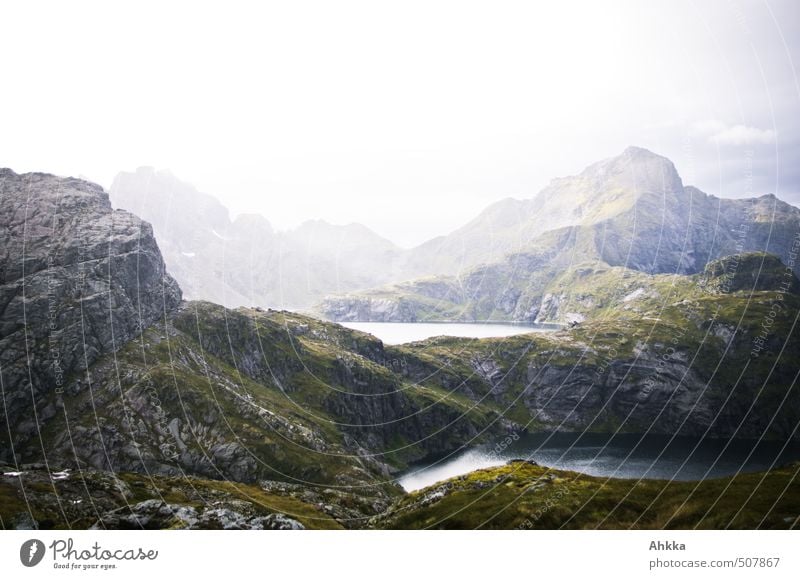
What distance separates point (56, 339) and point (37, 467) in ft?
171

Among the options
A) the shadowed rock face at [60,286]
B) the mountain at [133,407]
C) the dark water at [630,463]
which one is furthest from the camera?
the dark water at [630,463]

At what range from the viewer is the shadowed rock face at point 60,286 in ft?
392

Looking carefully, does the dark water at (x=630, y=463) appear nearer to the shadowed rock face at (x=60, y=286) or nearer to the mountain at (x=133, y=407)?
the mountain at (x=133, y=407)

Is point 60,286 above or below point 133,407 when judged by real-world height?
above

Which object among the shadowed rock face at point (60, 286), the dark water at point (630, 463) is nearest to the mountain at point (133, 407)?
the shadowed rock face at point (60, 286)

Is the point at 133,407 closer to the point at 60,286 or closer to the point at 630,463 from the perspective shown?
the point at 60,286

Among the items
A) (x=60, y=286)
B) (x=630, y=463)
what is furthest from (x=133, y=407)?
(x=630, y=463)

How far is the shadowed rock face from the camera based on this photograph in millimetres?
119375

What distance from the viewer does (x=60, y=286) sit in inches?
5408

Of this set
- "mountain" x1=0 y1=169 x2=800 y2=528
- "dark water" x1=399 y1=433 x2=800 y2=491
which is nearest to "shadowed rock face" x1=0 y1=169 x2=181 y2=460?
"mountain" x1=0 y1=169 x2=800 y2=528

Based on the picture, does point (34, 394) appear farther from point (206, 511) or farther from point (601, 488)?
point (601, 488)

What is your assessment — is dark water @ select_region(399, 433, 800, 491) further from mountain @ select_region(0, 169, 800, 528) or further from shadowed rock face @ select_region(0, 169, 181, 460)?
shadowed rock face @ select_region(0, 169, 181, 460)
